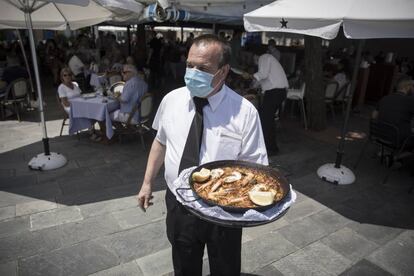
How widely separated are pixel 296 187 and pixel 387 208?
1182 mm

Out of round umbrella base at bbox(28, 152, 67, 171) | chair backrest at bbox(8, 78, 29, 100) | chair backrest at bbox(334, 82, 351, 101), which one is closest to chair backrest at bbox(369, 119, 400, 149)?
chair backrest at bbox(334, 82, 351, 101)

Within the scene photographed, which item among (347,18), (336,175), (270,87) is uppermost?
(347,18)

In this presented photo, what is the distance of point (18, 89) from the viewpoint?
7.64 meters

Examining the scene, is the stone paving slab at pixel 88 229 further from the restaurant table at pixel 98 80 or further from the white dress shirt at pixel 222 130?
the restaurant table at pixel 98 80

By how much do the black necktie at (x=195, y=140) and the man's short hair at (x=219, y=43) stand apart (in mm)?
252

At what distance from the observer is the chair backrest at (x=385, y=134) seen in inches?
184

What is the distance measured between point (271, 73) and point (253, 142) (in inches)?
155

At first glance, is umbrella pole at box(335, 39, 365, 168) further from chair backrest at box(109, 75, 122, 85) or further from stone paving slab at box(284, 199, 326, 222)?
chair backrest at box(109, 75, 122, 85)

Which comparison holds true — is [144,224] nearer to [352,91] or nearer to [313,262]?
[313,262]

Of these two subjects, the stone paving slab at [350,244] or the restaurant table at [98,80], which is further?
the restaurant table at [98,80]

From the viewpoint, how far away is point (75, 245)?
10.4ft

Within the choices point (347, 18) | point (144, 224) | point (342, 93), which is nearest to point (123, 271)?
point (144, 224)

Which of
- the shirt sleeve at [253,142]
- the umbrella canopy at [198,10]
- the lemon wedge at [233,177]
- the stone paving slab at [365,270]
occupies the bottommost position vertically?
the stone paving slab at [365,270]

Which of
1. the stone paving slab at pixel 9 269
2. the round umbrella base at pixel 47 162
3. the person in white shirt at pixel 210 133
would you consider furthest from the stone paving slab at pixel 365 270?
the round umbrella base at pixel 47 162
